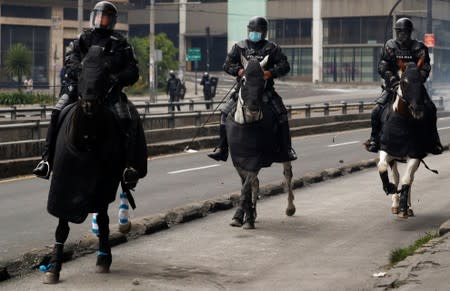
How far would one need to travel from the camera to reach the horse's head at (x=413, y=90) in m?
13.2

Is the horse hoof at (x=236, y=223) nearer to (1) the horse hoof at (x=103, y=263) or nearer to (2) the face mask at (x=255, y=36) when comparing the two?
(2) the face mask at (x=255, y=36)

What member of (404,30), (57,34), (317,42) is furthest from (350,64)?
(404,30)

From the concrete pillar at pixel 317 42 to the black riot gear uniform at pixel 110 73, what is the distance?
324 ft

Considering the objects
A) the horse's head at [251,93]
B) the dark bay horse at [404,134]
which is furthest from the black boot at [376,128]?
the horse's head at [251,93]

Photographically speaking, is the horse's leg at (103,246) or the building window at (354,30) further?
the building window at (354,30)

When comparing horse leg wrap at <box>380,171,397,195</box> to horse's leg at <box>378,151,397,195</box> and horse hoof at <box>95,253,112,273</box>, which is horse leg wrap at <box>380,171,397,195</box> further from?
horse hoof at <box>95,253,112,273</box>

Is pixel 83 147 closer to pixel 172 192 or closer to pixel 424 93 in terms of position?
pixel 424 93

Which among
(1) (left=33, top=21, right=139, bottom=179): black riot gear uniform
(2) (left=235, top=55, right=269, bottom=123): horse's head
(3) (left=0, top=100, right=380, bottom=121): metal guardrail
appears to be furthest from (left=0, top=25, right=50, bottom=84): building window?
(1) (left=33, top=21, right=139, bottom=179): black riot gear uniform

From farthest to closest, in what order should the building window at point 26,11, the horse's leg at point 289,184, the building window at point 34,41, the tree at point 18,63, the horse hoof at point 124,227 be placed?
the building window at point 26,11, the building window at point 34,41, the tree at point 18,63, the horse's leg at point 289,184, the horse hoof at point 124,227

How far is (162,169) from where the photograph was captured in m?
22.2

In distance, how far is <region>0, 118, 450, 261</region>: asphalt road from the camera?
12586 mm

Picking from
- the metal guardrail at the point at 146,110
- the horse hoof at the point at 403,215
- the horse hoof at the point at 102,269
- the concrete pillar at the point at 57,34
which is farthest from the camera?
the concrete pillar at the point at 57,34

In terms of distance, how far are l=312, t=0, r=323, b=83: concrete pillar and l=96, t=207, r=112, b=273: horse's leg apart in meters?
98.9

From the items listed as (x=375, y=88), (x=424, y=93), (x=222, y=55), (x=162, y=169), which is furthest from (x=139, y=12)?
(x=424, y=93)
